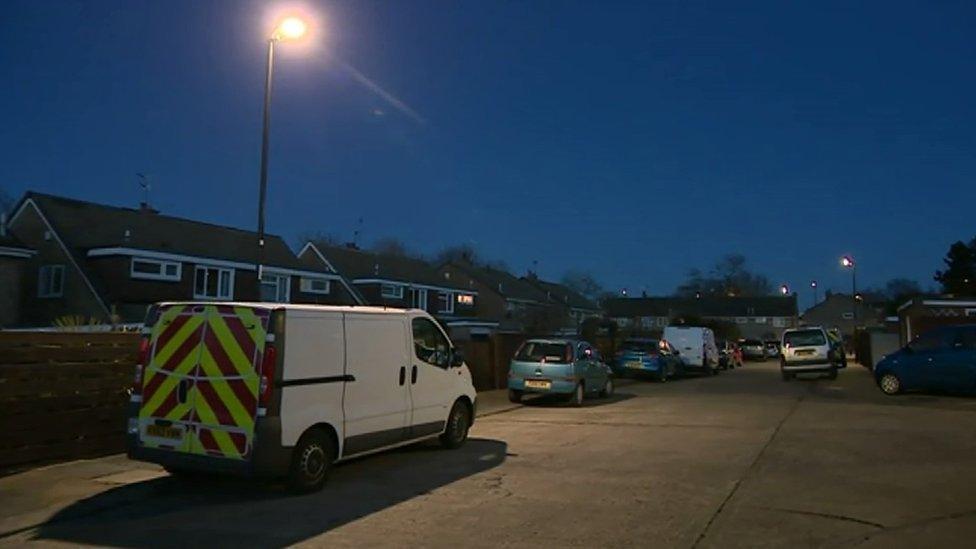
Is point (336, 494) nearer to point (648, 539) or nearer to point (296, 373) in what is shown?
point (296, 373)

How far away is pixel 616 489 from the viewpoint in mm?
8695

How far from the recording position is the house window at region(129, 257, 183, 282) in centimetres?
3297

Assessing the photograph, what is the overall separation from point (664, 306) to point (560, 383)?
98.5 metres

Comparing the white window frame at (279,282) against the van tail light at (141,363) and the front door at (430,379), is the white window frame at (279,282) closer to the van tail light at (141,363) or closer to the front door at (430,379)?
the front door at (430,379)

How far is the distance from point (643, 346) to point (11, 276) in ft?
81.0

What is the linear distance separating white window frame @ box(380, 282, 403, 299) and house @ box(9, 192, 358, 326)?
12.9 m

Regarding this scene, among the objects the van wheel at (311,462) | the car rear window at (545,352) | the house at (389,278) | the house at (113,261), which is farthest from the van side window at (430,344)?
the house at (389,278)

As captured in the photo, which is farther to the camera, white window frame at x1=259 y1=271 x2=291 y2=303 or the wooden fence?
white window frame at x1=259 y1=271 x2=291 y2=303

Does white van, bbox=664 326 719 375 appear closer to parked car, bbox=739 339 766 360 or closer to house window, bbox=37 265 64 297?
parked car, bbox=739 339 766 360

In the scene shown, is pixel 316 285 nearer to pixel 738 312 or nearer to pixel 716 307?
pixel 716 307

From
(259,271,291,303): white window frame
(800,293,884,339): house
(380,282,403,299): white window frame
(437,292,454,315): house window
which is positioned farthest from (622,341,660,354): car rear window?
(800,293,884,339): house

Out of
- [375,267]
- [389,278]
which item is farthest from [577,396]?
[375,267]

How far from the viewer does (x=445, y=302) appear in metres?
58.2

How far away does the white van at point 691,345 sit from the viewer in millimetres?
34531
